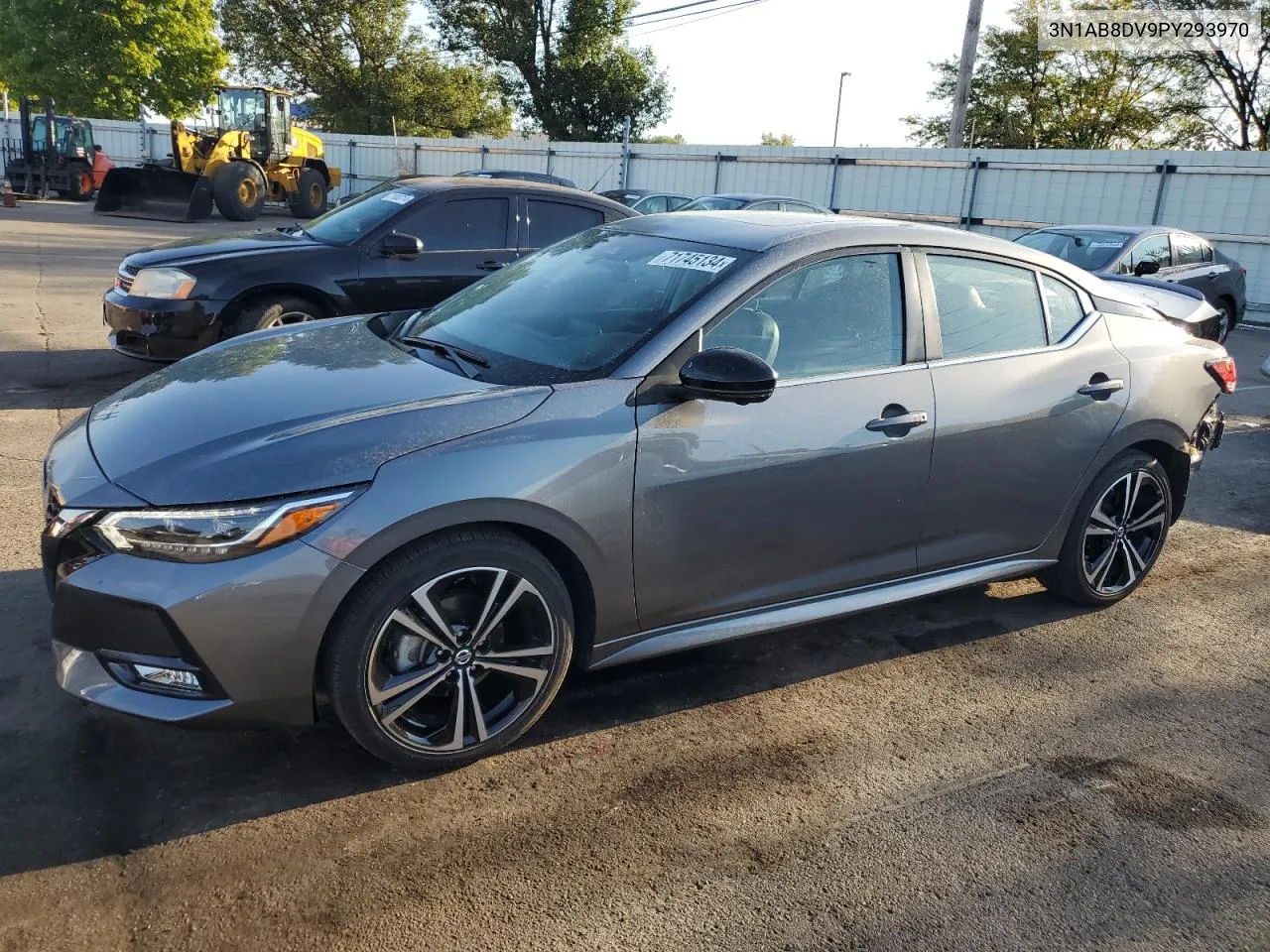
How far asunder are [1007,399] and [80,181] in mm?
29618

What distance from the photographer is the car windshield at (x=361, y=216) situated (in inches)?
292

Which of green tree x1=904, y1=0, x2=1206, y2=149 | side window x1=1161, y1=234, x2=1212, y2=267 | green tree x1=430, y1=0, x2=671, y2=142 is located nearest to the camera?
side window x1=1161, y1=234, x2=1212, y2=267

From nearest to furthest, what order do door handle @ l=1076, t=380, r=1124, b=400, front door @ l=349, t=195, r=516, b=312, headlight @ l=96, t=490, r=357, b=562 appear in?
headlight @ l=96, t=490, r=357, b=562 < door handle @ l=1076, t=380, r=1124, b=400 < front door @ l=349, t=195, r=516, b=312

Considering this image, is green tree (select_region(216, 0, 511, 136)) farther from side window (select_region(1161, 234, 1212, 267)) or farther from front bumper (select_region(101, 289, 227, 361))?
front bumper (select_region(101, 289, 227, 361))

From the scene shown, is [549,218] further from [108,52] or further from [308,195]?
[108,52]

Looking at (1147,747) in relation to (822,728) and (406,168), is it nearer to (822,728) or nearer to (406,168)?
(822,728)

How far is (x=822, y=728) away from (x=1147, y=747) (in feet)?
3.72

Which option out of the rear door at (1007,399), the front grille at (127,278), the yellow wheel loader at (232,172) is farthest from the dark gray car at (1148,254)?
the yellow wheel loader at (232,172)

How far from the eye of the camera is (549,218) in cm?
786

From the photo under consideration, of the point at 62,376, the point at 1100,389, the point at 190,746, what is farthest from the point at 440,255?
the point at 190,746

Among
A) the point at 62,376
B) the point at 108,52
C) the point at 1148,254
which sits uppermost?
the point at 108,52

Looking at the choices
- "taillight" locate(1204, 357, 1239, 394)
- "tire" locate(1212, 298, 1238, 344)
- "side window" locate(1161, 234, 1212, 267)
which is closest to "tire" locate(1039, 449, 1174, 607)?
"taillight" locate(1204, 357, 1239, 394)

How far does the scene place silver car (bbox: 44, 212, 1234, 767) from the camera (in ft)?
8.71

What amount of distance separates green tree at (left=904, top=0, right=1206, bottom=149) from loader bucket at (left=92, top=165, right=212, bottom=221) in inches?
1124
